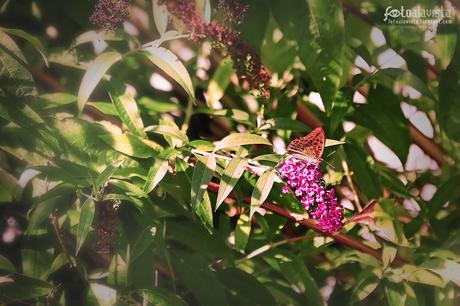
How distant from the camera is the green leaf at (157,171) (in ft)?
2.38

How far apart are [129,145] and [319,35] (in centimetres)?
32

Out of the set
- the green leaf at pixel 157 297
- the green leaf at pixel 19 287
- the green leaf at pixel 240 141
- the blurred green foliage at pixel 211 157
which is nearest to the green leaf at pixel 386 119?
the blurred green foliage at pixel 211 157

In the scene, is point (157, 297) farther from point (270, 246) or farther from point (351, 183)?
point (351, 183)

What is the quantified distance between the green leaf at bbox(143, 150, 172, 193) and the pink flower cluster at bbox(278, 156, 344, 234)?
0.16m

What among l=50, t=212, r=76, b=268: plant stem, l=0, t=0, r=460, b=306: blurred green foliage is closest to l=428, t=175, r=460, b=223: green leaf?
l=0, t=0, r=460, b=306: blurred green foliage

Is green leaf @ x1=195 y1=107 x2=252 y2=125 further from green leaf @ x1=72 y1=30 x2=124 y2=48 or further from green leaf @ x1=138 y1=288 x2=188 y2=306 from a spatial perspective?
green leaf @ x1=138 y1=288 x2=188 y2=306

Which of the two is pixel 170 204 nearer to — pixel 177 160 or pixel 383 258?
pixel 177 160

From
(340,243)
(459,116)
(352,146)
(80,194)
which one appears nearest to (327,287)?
(340,243)

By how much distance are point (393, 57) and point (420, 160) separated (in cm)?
25

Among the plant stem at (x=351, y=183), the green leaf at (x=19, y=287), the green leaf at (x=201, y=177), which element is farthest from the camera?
the plant stem at (x=351, y=183)

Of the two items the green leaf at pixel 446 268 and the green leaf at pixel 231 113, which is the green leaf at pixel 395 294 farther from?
the green leaf at pixel 231 113

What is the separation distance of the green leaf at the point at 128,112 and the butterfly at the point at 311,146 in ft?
0.74

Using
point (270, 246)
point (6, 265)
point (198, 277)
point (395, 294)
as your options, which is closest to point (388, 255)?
point (395, 294)

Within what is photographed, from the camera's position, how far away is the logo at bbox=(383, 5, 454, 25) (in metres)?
0.83
